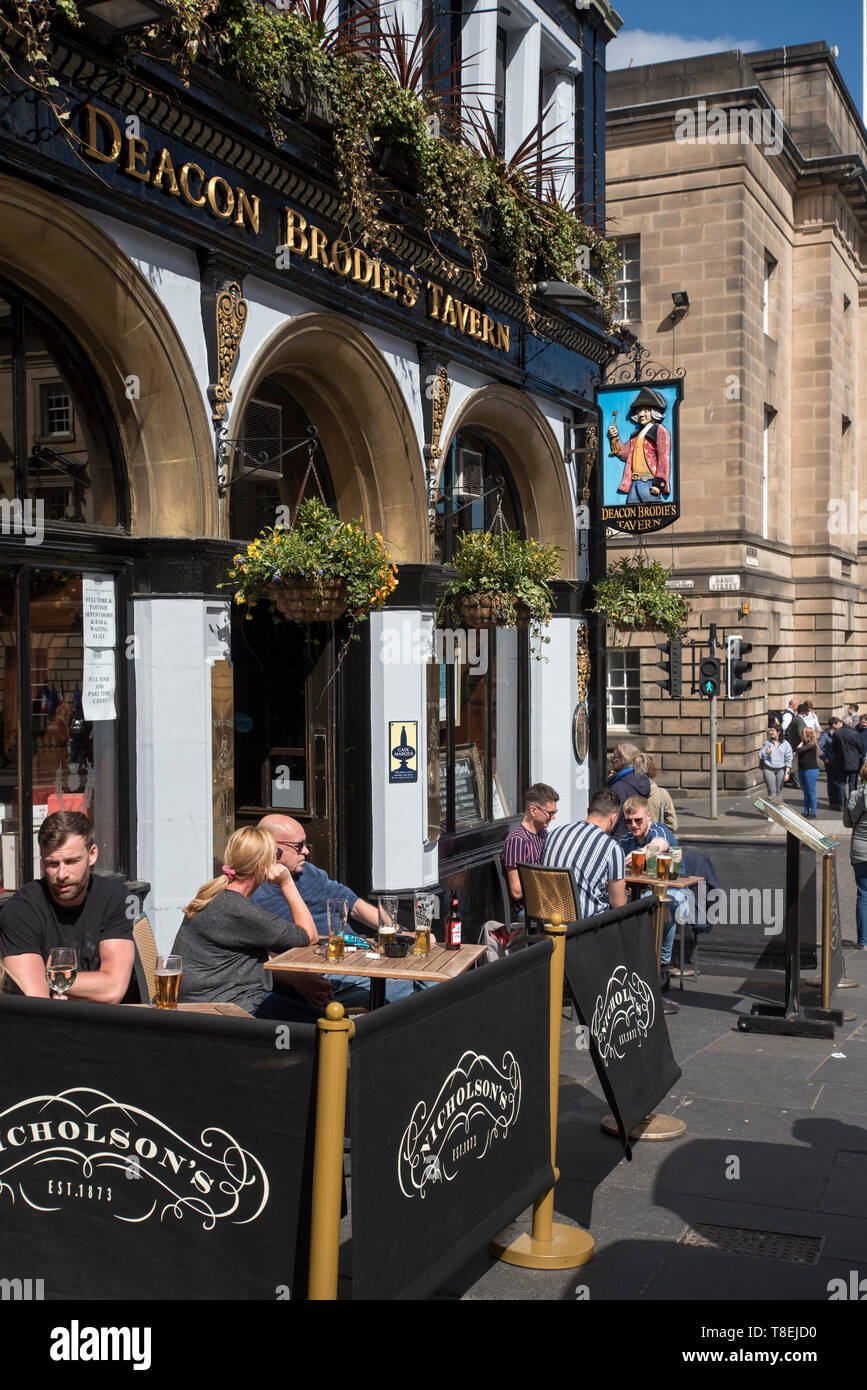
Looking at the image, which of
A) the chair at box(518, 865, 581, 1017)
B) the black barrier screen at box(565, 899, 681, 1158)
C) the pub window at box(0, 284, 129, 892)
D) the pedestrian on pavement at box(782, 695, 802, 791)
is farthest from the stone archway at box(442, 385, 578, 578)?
the pedestrian on pavement at box(782, 695, 802, 791)

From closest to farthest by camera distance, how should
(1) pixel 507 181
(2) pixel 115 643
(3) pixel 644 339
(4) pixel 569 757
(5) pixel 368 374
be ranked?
1. (2) pixel 115 643
2. (5) pixel 368 374
3. (1) pixel 507 181
4. (4) pixel 569 757
5. (3) pixel 644 339

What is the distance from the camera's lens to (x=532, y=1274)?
5.17 meters

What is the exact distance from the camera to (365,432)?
1071 centimetres

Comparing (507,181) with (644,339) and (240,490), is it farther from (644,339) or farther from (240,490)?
(644,339)

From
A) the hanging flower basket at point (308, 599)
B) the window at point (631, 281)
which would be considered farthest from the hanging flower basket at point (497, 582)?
the window at point (631, 281)

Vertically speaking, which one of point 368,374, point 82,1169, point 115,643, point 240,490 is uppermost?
point 368,374

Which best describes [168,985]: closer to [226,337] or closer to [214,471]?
[214,471]

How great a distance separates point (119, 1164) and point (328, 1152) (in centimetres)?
61

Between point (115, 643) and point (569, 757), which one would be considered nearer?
point (115, 643)

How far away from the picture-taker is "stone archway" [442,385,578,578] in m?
12.9

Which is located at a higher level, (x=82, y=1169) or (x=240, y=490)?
(x=240, y=490)

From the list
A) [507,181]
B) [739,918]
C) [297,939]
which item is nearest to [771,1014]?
[739,918]

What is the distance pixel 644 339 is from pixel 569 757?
16.4 m

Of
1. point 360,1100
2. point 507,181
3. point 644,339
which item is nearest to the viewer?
point 360,1100
